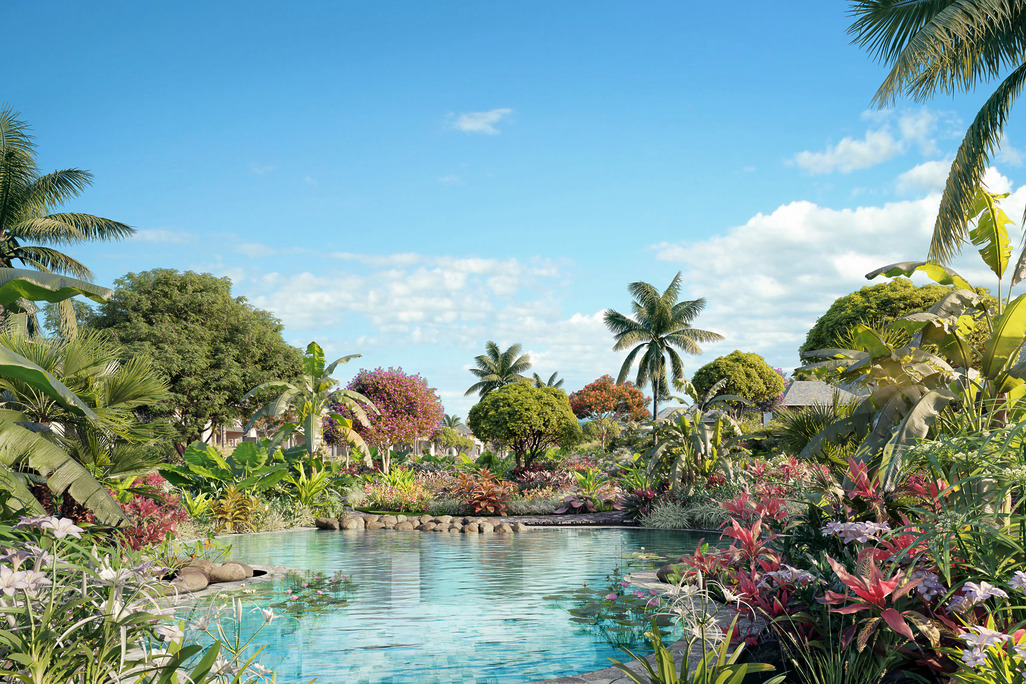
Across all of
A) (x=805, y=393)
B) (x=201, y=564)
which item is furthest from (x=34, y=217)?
(x=805, y=393)

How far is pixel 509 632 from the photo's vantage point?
584 cm

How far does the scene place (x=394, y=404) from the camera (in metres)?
24.0

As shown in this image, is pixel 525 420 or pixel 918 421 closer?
pixel 918 421

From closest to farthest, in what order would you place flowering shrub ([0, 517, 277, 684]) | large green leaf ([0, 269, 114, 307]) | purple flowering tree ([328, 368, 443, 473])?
flowering shrub ([0, 517, 277, 684]) < large green leaf ([0, 269, 114, 307]) < purple flowering tree ([328, 368, 443, 473])

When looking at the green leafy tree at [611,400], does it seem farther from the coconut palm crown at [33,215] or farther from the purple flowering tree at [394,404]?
the coconut palm crown at [33,215]

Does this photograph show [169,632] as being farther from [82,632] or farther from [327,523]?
[327,523]

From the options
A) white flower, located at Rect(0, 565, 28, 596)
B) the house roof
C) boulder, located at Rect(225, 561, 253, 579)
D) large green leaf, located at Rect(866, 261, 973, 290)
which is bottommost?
boulder, located at Rect(225, 561, 253, 579)

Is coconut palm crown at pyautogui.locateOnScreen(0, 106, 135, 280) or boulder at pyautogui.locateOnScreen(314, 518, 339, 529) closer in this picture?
boulder at pyautogui.locateOnScreen(314, 518, 339, 529)

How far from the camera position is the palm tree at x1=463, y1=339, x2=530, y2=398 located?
4850 centimetres

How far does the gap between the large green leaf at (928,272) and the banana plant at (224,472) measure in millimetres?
11824

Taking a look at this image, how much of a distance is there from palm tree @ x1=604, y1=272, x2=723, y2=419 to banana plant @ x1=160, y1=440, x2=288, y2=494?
2653 centimetres

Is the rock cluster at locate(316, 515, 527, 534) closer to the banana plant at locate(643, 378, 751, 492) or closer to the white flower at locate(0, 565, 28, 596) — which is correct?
the banana plant at locate(643, 378, 751, 492)

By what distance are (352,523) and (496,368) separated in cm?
3453

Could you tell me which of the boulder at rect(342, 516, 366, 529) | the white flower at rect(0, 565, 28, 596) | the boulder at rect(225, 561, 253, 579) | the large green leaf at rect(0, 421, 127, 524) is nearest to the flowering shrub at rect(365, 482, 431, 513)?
the boulder at rect(342, 516, 366, 529)
